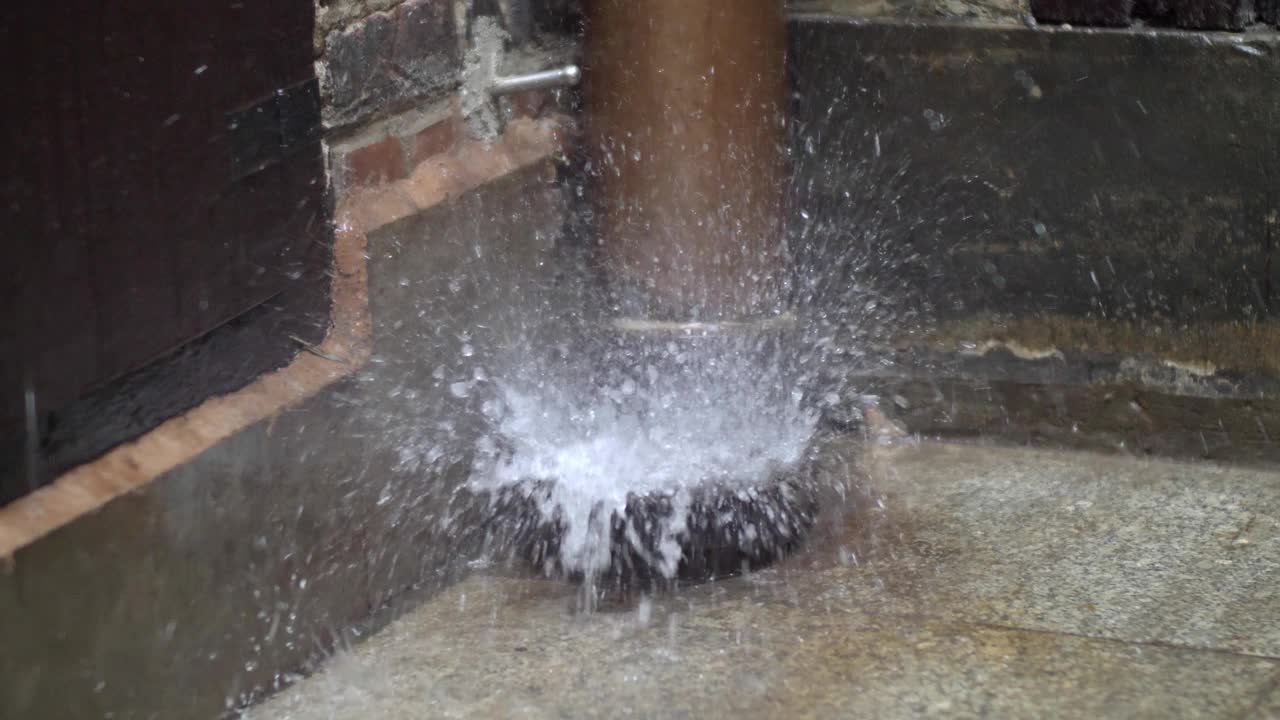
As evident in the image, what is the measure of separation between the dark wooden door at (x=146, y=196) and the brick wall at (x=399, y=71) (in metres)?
0.06

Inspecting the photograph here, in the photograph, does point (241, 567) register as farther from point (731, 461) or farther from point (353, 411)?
point (731, 461)

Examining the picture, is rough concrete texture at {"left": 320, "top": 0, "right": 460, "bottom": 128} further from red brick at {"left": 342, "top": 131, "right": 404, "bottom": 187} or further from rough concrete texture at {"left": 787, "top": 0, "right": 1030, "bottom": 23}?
rough concrete texture at {"left": 787, "top": 0, "right": 1030, "bottom": 23}

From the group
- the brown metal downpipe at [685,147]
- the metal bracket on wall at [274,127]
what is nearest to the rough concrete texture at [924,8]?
the brown metal downpipe at [685,147]

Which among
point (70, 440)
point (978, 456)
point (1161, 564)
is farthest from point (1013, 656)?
point (70, 440)

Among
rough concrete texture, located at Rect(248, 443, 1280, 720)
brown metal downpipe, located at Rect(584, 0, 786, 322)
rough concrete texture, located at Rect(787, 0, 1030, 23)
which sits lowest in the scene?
rough concrete texture, located at Rect(248, 443, 1280, 720)

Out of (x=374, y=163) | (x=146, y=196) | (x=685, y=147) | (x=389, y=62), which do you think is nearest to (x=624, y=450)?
(x=685, y=147)

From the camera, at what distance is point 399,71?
236 cm

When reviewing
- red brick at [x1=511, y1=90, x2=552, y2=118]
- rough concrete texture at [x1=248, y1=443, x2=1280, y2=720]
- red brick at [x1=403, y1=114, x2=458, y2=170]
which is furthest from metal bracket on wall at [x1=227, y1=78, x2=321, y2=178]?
rough concrete texture at [x1=248, y1=443, x2=1280, y2=720]

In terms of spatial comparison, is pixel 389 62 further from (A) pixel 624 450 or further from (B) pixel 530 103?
(A) pixel 624 450

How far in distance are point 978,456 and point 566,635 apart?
1.18m

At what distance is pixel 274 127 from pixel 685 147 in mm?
774

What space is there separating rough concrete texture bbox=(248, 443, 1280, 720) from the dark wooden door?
1.77ft

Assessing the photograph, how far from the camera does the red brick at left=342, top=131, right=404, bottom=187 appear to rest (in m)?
2.26

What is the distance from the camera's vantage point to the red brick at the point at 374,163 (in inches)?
89.0
